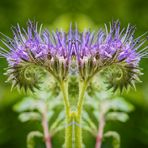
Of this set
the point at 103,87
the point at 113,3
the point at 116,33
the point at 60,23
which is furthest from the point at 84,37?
the point at 113,3

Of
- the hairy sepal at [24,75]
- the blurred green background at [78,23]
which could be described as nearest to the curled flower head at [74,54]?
the hairy sepal at [24,75]

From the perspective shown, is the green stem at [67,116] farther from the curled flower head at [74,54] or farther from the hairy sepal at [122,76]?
the hairy sepal at [122,76]

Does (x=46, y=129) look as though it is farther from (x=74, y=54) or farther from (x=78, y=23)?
(x=78, y=23)

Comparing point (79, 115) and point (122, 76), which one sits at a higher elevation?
point (122, 76)

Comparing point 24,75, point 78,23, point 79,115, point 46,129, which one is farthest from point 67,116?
point 78,23

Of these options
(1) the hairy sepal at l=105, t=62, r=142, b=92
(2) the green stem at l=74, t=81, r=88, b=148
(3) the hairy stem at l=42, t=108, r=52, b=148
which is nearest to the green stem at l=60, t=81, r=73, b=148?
(2) the green stem at l=74, t=81, r=88, b=148

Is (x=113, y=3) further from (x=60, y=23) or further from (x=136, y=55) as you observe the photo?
(x=136, y=55)
